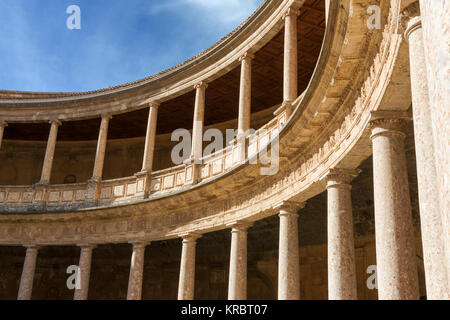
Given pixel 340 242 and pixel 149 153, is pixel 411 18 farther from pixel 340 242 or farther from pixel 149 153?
pixel 149 153

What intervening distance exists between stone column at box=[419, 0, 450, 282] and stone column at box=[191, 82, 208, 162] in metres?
13.2

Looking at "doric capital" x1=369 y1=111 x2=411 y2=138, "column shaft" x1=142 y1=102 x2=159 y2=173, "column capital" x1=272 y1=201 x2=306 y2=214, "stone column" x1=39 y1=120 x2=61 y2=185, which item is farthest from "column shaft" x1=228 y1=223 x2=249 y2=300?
"stone column" x1=39 y1=120 x2=61 y2=185

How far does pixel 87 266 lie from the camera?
17.7 metres

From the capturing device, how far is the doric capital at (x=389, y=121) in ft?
24.8

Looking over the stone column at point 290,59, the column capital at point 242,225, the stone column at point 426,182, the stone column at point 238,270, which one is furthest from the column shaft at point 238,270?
the stone column at point 426,182

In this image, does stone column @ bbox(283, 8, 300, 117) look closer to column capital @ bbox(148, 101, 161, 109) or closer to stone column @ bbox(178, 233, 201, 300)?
stone column @ bbox(178, 233, 201, 300)

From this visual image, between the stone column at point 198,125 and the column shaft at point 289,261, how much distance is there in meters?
5.17

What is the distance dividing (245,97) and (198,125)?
2281 millimetres

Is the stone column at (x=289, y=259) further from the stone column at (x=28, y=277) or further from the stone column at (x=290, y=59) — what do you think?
the stone column at (x=28, y=277)

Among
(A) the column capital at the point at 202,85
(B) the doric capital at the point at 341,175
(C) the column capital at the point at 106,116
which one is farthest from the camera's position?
(C) the column capital at the point at 106,116

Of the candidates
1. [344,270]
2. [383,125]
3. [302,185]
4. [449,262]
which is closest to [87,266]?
[302,185]
